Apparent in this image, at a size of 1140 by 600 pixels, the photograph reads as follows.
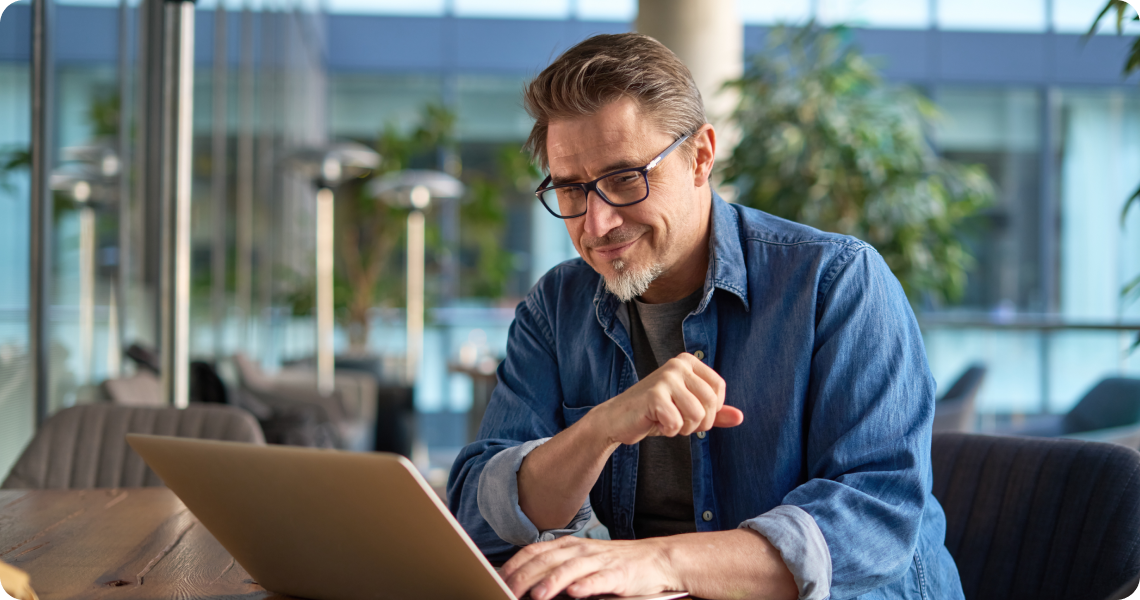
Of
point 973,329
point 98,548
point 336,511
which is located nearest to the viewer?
point 336,511

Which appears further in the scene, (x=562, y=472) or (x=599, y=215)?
(x=599, y=215)

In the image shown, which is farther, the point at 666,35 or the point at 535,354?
the point at 666,35

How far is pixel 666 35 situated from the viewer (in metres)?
4.39

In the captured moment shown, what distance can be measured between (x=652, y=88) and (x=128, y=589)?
0.86 meters

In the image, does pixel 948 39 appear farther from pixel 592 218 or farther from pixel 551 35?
pixel 592 218

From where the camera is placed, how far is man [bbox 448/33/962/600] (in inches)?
36.1

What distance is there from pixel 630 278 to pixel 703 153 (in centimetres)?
22

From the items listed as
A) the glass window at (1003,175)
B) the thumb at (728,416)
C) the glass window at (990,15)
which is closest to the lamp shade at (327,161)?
the thumb at (728,416)

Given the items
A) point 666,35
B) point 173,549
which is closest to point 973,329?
point 666,35

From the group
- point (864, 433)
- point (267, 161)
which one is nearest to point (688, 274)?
point (864, 433)

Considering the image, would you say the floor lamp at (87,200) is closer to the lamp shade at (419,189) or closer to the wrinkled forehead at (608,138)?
the wrinkled forehead at (608,138)

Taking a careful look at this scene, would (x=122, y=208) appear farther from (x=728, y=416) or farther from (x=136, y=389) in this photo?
(x=728, y=416)

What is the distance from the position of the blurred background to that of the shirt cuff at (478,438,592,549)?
21.8 inches

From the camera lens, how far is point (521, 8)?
30.9ft
